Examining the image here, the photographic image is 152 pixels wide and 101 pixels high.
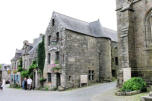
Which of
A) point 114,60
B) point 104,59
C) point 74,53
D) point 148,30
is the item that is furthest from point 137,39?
point 114,60

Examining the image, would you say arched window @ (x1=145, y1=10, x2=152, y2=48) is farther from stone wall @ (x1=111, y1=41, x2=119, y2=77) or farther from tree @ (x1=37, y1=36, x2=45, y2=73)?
tree @ (x1=37, y1=36, x2=45, y2=73)

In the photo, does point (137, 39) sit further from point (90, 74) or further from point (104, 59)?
point (104, 59)

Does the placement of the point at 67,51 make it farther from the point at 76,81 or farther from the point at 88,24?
the point at 88,24

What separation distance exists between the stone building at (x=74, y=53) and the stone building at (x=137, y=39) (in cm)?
756

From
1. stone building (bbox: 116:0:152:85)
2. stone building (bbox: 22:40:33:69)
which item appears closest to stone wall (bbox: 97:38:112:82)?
stone building (bbox: 116:0:152:85)

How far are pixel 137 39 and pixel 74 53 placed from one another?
8.46 metres

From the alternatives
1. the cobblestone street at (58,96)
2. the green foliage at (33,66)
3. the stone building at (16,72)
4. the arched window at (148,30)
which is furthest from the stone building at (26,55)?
the arched window at (148,30)

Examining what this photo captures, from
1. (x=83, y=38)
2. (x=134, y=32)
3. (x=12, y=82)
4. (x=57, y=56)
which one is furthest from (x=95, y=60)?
(x=12, y=82)

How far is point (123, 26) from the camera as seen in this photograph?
1327 centimetres

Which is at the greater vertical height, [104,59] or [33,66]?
[104,59]

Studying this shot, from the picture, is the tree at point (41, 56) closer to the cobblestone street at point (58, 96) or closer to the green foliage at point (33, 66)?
the green foliage at point (33, 66)

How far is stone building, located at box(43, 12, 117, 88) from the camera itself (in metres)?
19.4

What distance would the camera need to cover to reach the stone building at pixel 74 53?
19.4 meters

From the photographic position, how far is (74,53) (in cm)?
1994
